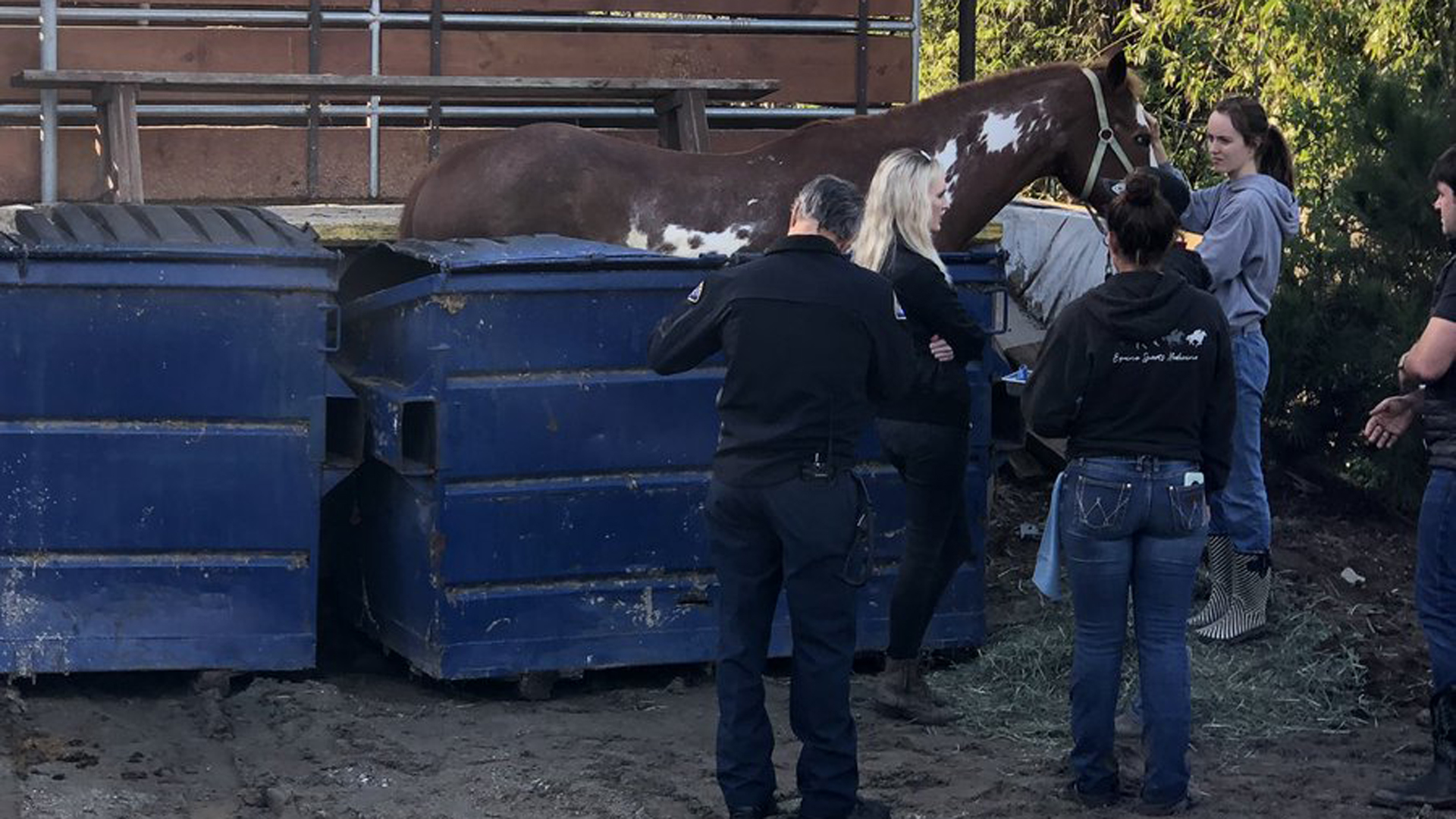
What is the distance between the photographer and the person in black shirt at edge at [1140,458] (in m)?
5.39

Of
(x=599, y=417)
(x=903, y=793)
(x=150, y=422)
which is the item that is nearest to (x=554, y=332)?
(x=599, y=417)

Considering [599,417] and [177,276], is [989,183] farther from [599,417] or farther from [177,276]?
[177,276]

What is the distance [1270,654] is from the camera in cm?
714

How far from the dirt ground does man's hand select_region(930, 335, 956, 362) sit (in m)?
1.24

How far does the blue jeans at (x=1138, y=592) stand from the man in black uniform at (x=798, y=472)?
24.4 inches

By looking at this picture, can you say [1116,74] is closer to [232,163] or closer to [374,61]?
[374,61]

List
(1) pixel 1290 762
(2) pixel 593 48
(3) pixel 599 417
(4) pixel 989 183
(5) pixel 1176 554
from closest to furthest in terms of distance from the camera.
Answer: (5) pixel 1176 554 < (1) pixel 1290 762 < (3) pixel 599 417 < (4) pixel 989 183 < (2) pixel 593 48

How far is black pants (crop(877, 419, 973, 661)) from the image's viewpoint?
621 cm

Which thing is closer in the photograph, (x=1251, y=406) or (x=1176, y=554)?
(x=1176, y=554)

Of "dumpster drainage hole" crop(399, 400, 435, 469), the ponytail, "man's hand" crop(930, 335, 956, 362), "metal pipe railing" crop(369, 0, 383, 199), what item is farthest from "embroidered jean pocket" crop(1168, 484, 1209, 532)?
"metal pipe railing" crop(369, 0, 383, 199)

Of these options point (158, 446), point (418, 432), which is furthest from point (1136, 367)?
point (158, 446)

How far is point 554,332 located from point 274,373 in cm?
91

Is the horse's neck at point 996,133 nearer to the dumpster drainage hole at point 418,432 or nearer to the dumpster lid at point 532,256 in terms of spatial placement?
the dumpster lid at point 532,256

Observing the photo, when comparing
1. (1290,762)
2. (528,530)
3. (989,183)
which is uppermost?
(989,183)
